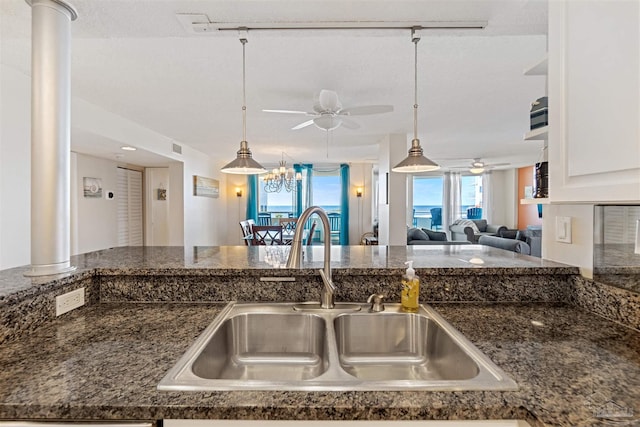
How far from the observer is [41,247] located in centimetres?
125

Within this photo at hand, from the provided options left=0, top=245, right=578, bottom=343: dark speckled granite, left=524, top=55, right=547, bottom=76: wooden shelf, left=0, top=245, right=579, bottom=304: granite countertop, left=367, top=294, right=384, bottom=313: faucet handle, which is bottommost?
left=367, top=294, right=384, bottom=313: faucet handle

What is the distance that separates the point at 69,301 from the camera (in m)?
1.20

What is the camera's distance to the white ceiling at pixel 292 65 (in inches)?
62.5

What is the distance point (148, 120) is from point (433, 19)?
3840 millimetres

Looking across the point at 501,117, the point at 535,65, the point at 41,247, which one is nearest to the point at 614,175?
the point at 535,65

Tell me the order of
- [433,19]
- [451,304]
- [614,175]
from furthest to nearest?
1. [433,19]
2. [451,304]
3. [614,175]

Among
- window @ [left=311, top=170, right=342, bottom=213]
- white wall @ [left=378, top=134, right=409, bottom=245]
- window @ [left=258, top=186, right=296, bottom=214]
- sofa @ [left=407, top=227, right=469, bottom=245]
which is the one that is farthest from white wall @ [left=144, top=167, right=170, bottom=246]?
sofa @ [left=407, top=227, right=469, bottom=245]

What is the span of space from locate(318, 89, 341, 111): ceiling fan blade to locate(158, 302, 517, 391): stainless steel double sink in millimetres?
2095

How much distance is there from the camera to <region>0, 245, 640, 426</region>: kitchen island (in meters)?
0.66

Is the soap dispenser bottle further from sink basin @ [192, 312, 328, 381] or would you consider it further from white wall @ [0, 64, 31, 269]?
white wall @ [0, 64, 31, 269]

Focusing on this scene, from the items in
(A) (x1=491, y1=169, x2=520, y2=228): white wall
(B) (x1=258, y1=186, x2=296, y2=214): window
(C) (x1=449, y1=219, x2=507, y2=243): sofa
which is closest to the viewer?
(C) (x1=449, y1=219, x2=507, y2=243): sofa

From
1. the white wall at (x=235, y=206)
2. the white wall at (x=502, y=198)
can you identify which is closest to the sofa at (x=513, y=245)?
the white wall at (x=502, y=198)

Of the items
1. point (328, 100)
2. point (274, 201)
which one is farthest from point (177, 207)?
point (328, 100)

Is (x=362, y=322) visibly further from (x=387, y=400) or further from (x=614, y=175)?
(x=614, y=175)
